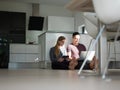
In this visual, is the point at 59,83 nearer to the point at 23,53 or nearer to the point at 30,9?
the point at 23,53

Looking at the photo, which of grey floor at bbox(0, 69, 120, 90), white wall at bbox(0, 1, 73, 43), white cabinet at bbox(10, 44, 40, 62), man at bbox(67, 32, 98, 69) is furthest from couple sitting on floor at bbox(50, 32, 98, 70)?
white wall at bbox(0, 1, 73, 43)

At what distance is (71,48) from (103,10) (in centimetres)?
300

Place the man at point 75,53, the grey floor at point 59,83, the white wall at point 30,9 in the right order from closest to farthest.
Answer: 1. the grey floor at point 59,83
2. the man at point 75,53
3. the white wall at point 30,9

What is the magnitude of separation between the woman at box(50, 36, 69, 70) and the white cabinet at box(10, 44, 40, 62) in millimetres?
4087

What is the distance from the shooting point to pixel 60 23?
10633 mm

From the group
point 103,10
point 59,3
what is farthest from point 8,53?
point 103,10

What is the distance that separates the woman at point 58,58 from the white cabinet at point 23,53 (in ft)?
13.4

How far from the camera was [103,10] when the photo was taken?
1.92 meters

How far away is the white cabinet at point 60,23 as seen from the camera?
10425 millimetres

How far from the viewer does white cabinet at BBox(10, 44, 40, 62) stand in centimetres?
894

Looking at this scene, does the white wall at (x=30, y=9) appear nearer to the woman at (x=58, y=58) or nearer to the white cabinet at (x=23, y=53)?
the white cabinet at (x=23, y=53)

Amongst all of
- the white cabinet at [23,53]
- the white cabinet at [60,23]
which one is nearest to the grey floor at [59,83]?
the white cabinet at [23,53]

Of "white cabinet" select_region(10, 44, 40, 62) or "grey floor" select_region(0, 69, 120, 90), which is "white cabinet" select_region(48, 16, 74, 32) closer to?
"white cabinet" select_region(10, 44, 40, 62)

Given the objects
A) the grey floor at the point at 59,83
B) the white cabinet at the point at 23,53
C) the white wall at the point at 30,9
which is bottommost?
the grey floor at the point at 59,83
